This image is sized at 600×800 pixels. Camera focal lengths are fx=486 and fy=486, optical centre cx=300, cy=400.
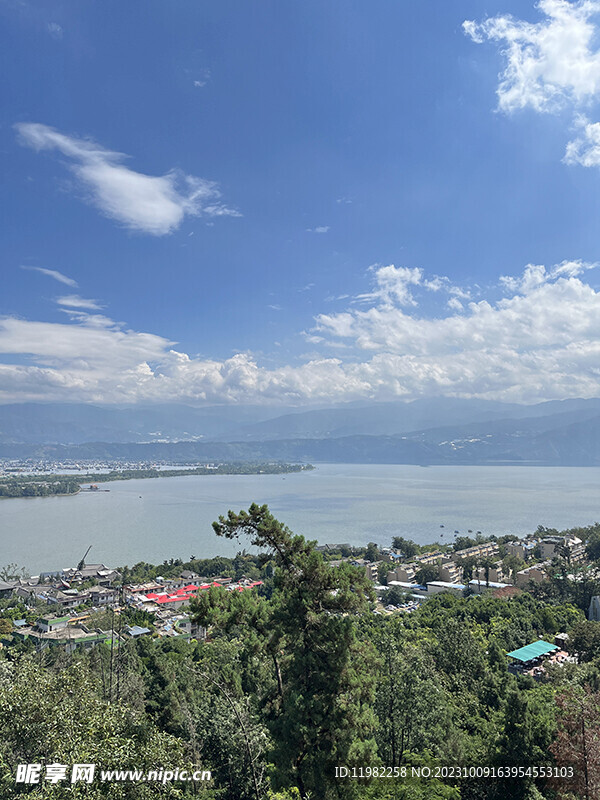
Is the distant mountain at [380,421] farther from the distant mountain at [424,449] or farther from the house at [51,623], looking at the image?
the house at [51,623]

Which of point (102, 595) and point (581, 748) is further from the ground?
point (581, 748)

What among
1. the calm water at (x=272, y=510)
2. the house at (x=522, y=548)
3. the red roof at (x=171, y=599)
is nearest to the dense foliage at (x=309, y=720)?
the red roof at (x=171, y=599)

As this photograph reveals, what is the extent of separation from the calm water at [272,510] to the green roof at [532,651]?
59.7 feet

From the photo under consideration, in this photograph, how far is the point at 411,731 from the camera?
4.90 metres

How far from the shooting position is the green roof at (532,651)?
31.4ft

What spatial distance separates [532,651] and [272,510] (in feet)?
94.5

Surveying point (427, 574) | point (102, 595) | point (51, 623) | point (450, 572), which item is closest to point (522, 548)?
point (450, 572)

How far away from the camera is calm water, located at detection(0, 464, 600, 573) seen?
92.4 ft

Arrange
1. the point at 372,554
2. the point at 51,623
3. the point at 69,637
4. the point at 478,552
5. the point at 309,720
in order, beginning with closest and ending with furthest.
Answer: the point at 309,720 < the point at 69,637 < the point at 51,623 < the point at 478,552 < the point at 372,554

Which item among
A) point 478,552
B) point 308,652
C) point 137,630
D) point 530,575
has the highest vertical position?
point 308,652

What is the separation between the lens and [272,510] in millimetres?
37625

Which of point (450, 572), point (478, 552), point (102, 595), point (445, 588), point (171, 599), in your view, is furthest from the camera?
point (478, 552)

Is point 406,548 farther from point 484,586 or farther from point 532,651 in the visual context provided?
point 532,651

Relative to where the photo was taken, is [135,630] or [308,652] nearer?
[308,652]
